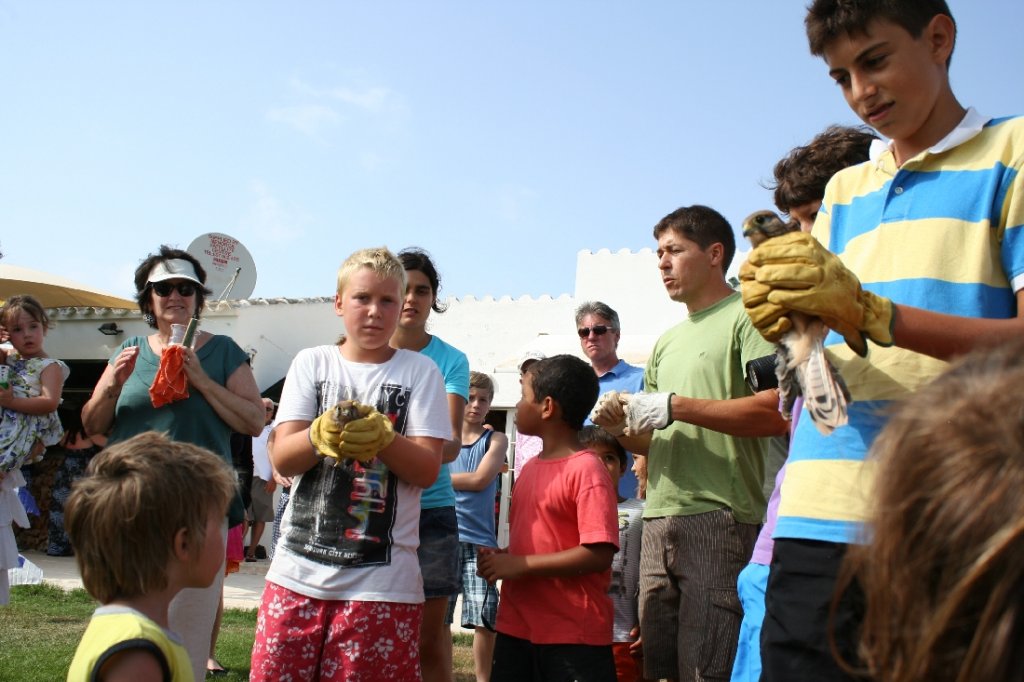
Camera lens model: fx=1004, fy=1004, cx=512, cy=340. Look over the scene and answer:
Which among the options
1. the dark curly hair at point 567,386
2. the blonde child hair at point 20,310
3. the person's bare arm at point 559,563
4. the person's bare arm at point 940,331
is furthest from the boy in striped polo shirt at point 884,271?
the blonde child hair at point 20,310

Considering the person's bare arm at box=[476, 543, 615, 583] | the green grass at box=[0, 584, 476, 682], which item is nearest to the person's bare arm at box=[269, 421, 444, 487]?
the person's bare arm at box=[476, 543, 615, 583]

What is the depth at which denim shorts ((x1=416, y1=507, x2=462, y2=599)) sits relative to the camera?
4.07m

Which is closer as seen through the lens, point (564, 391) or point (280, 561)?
point (280, 561)

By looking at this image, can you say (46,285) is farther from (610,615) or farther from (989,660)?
(989,660)

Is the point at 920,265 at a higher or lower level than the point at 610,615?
higher

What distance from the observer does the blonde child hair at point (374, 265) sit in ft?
12.0

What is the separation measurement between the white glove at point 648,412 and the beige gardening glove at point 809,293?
1.40 meters

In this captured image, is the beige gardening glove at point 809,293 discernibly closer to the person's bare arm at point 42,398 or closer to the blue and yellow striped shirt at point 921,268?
the blue and yellow striped shirt at point 921,268

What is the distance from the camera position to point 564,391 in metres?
4.20

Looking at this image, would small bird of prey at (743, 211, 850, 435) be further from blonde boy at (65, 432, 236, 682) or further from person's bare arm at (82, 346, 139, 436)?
person's bare arm at (82, 346, 139, 436)

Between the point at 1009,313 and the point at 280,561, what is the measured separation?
7.76 ft

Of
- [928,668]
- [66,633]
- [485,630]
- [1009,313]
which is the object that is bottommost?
[66,633]

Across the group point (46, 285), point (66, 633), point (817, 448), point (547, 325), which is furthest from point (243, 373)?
point (547, 325)

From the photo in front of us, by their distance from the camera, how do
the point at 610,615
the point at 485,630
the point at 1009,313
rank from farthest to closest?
the point at 485,630, the point at 610,615, the point at 1009,313
